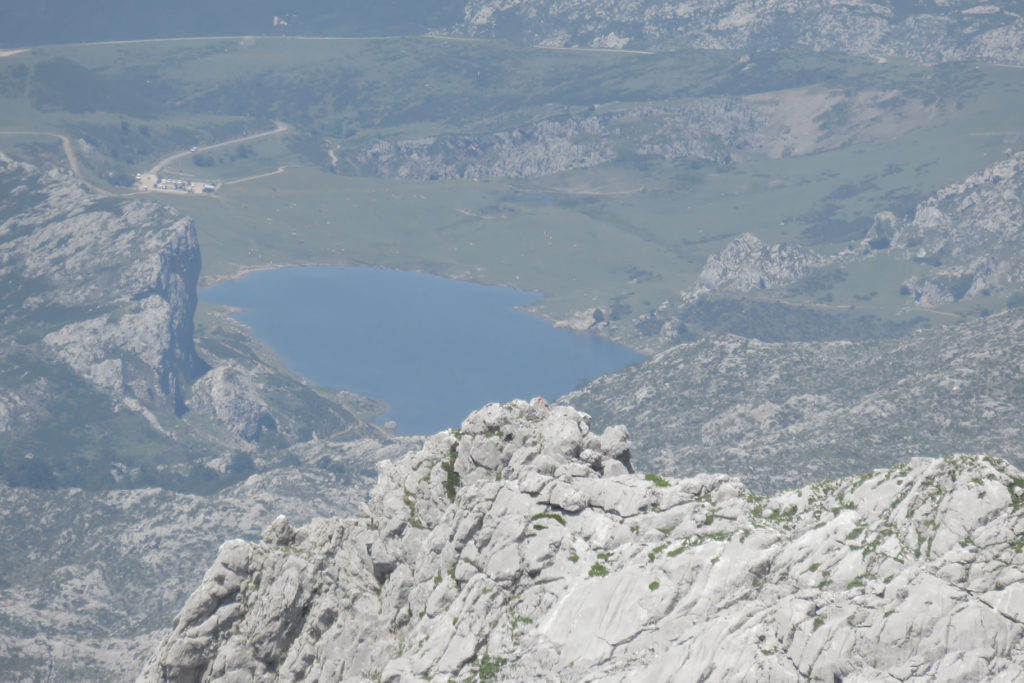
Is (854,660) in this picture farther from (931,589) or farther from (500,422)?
(500,422)

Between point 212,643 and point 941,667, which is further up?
point 941,667

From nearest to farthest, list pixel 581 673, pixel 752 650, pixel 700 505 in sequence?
pixel 752 650 → pixel 581 673 → pixel 700 505

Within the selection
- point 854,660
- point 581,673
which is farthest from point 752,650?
point 581,673

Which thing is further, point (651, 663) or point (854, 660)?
point (651, 663)

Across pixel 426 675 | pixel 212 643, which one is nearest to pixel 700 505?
pixel 426 675

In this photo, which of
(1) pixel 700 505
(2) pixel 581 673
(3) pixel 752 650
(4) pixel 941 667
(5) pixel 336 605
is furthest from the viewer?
(5) pixel 336 605

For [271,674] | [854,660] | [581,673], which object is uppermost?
[854,660]
